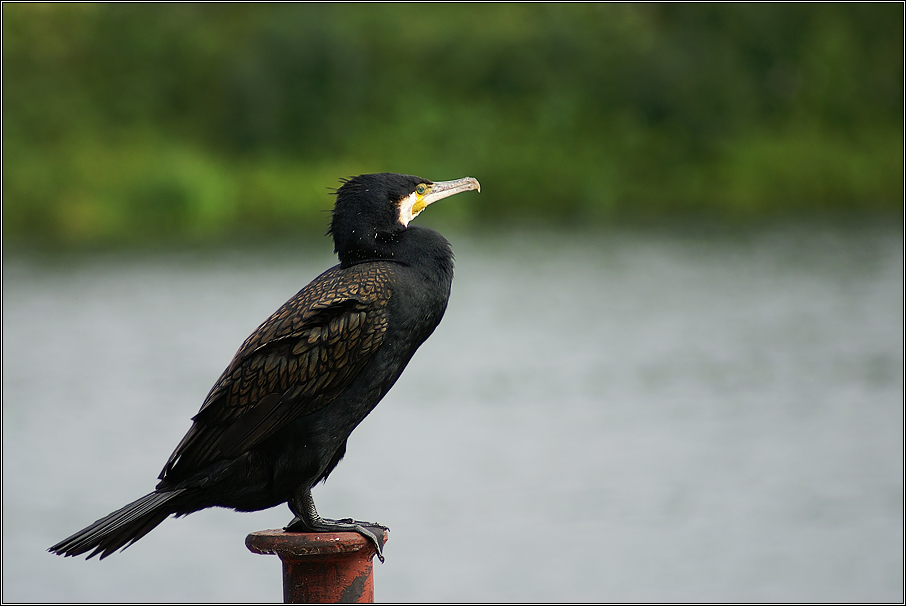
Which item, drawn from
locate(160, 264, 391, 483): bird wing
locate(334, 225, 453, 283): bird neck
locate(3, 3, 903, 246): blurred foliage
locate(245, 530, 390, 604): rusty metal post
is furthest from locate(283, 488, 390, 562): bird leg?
locate(3, 3, 903, 246): blurred foliage

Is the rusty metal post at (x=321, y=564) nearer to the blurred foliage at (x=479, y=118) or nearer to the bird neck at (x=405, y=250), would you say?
the bird neck at (x=405, y=250)

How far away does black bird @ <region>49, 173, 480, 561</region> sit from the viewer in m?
3.88

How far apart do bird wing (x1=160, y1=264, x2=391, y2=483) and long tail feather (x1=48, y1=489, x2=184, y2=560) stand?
13 centimetres

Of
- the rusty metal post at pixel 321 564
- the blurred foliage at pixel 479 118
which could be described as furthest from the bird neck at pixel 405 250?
the blurred foliage at pixel 479 118

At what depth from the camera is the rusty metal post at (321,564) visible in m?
3.50

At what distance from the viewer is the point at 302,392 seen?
3902mm

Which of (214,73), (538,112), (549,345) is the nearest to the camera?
(549,345)

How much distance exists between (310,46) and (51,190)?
14.6 meters

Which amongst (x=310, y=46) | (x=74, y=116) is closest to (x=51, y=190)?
(x=74, y=116)

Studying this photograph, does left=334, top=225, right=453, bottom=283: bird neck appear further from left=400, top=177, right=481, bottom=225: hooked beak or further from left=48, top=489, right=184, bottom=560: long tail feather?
left=48, top=489, right=184, bottom=560: long tail feather

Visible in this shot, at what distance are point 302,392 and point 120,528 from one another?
746 millimetres

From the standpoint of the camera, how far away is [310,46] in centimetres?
5269

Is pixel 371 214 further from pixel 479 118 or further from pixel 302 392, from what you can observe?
pixel 479 118

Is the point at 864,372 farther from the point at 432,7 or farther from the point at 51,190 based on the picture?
the point at 432,7
